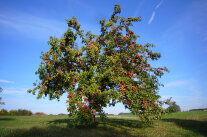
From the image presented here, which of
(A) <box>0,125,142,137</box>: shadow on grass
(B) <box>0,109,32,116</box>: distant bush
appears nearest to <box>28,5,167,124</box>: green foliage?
(A) <box>0,125,142,137</box>: shadow on grass

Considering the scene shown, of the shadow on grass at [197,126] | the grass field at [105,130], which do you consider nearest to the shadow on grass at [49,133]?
the grass field at [105,130]

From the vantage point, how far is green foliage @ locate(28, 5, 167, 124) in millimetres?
15141

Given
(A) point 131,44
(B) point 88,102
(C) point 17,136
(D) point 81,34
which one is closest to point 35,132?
(C) point 17,136

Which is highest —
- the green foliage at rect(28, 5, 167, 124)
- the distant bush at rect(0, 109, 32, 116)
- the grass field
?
the green foliage at rect(28, 5, 167, 124)

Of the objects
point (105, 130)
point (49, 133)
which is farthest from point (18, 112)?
point (49, 133)

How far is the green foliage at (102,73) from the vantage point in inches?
596

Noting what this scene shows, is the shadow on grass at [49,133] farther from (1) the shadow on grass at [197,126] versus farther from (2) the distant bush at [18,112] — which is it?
(2) the distant bush at [18,112]

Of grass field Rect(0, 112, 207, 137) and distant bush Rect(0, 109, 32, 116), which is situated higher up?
grass field Rect(0, 112, 207, 137)

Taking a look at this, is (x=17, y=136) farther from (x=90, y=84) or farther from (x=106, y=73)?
(x=106, y=73)

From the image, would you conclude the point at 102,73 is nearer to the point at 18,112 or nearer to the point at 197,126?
the point at 197,126

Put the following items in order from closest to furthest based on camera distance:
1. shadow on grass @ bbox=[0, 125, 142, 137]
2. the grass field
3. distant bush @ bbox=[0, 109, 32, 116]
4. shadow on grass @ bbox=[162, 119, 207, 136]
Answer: shadow on grass @ bbox=[0, 125, 142, 137], the grass field, shadow on grass @ bbox=[162, 119, 207, 136], distant bush @ bbox=[0, 109, 32, 116]

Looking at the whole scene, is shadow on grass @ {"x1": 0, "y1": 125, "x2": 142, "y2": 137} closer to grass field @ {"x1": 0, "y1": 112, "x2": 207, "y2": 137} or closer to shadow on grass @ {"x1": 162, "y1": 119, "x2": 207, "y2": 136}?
grass field @ {"x1": 0, "y1": 112, "x2": 207, "y2": 137}

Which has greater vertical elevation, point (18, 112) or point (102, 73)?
point (102, 73)

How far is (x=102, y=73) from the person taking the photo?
646 inches
